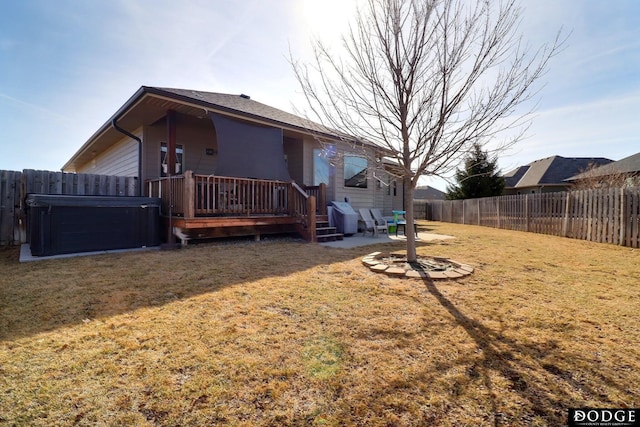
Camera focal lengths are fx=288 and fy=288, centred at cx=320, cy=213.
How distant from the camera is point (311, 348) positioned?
7.21 ft

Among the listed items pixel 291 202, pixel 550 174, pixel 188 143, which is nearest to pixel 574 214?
pixel 291 202

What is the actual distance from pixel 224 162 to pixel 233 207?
1.16 m

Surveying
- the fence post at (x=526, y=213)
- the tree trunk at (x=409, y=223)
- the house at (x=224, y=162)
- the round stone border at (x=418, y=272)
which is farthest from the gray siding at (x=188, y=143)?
the fence post at (x=526, y=213)

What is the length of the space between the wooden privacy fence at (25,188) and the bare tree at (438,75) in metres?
7.87

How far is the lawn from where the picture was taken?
156 cm

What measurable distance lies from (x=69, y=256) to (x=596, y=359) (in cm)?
749

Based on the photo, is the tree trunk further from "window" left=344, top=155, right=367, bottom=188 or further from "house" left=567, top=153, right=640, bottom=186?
"house" left=567, top=153, right=640, bottom=186

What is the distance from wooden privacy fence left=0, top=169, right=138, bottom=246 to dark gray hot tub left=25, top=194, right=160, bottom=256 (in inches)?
66.5

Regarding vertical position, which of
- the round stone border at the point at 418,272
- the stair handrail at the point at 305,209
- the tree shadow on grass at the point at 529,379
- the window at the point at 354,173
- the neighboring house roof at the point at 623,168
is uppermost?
the neighboring house roof at the point at 623,168

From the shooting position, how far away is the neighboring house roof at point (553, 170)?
23.6 metres

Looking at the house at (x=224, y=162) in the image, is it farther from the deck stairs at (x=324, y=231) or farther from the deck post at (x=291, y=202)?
the deck stairs at (x=324, y=231)

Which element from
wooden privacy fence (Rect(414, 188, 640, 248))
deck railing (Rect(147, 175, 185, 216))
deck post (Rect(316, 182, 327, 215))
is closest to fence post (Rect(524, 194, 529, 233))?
wooden privacy fence (Rect(414, 188, 640, 248))

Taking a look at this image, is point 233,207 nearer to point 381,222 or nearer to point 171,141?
point 171,141

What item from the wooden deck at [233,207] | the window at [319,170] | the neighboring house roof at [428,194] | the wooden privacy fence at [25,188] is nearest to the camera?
the wooden deck at [233,207]
